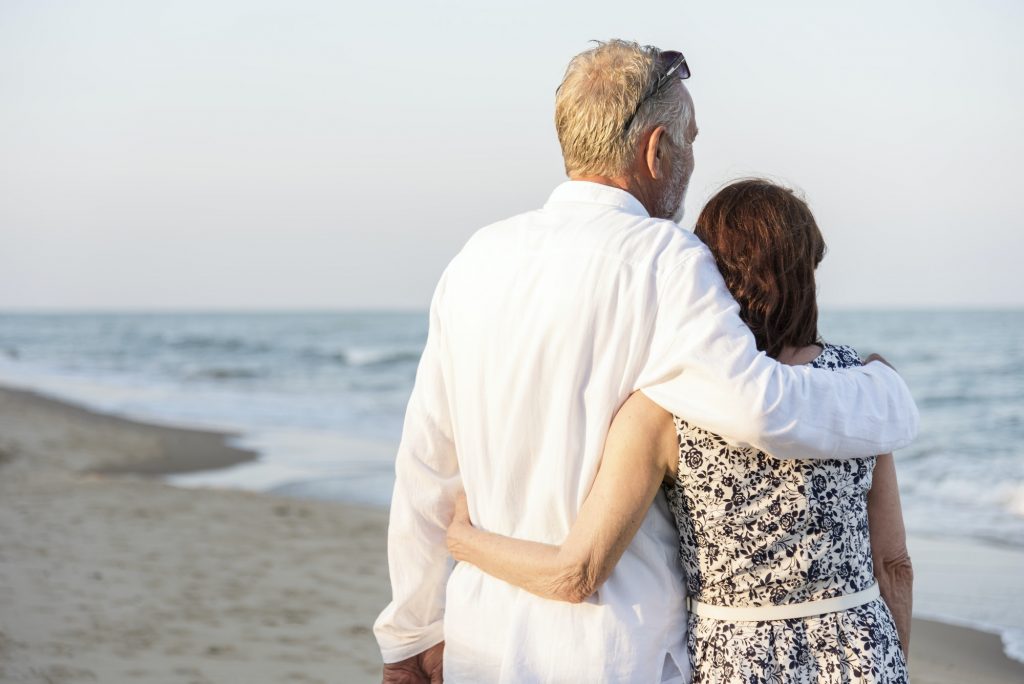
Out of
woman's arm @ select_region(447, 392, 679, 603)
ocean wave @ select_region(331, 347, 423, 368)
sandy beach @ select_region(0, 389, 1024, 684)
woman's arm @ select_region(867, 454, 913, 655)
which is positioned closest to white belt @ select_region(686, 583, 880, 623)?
woman's arm @ select_region(867, 454, 913, 655)

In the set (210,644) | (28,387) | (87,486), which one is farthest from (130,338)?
(210,644)

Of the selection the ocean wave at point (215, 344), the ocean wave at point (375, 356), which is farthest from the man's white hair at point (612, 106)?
the ocean wave at point (215, 344)

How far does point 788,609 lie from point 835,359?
0.42 metres

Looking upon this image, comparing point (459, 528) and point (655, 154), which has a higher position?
point (655, 154)

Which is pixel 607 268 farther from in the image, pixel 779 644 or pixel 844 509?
pixel 779 644

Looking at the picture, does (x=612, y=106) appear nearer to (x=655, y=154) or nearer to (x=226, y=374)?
(x=655, y=154)

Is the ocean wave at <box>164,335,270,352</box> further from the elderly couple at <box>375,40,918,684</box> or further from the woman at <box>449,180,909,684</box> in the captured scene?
the woman at <box>449,180,909,684</box>

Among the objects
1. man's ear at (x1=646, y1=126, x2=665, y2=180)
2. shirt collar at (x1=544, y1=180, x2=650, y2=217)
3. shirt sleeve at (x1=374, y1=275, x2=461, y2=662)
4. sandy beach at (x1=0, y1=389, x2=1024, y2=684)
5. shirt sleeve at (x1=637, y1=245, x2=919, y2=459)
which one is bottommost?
sandy beach at (x1=0, y1=389, x2=1024, y2=684)

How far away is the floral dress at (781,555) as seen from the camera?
167cm

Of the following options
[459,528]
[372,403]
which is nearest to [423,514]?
[459,528]

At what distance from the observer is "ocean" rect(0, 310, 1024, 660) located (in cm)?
818

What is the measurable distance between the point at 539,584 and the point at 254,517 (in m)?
6.15

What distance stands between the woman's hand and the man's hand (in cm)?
25

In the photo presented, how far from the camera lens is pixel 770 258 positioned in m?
1.76
